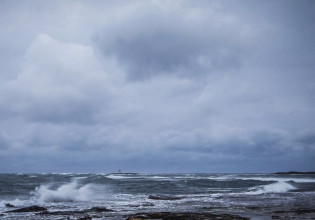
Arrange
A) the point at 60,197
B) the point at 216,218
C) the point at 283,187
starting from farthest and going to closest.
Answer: the point at 283,187
the point at 60,197
the point at 216,218

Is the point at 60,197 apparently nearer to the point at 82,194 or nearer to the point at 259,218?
the point at 82,194

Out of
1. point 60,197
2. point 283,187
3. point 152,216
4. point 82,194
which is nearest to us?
point 152,216

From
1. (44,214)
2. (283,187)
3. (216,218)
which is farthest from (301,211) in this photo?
(283,187)

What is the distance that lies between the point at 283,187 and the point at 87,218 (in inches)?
1440

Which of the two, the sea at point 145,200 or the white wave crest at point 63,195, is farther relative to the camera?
the white wave crest at point 63,195

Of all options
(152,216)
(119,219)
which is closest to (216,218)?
(152,216)

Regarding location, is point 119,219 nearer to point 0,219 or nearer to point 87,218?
point 87,218

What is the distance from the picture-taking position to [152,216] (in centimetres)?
1519

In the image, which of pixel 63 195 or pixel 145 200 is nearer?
pixel 145 200

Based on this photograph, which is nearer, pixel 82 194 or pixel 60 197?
pixel 60 197

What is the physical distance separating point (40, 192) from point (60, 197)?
231 cm

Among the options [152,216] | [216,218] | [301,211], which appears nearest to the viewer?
[216,218]

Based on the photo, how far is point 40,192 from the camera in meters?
31.1

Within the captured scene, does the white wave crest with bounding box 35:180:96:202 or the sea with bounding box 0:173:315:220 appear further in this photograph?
the white wave crest with bounding box 35:180:96:202
